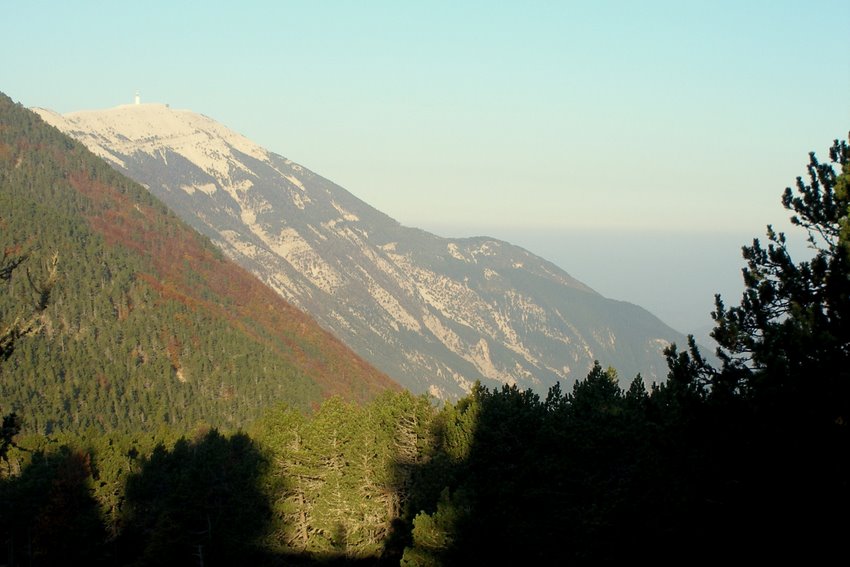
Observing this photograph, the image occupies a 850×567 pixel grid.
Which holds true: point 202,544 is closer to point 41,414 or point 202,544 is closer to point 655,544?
point 655,544

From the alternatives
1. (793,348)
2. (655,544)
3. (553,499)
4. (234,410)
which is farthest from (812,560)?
(234,410)

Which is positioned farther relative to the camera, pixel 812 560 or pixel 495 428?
pixel 495 428

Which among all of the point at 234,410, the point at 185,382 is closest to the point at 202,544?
the point at 234,410

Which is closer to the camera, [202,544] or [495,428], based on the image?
[495,428]

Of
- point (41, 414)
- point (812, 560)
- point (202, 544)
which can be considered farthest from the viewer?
point (41, 414)

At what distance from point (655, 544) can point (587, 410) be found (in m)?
19.3

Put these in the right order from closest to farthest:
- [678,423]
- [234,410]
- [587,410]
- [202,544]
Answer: [678,423] < [587,410] < [202,544] < [234,410]

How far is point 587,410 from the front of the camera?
4384 centimetres

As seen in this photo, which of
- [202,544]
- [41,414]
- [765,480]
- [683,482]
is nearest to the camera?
[765,480]

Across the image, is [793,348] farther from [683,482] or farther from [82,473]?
[82,473]

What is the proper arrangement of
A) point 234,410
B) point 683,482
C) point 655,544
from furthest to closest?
point 234,410 < point 655,544 < point 683,482

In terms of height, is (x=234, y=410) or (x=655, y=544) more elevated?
(x=655, y=544)

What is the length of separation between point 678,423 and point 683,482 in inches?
118

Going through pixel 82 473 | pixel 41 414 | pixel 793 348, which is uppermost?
pixel 793 348
